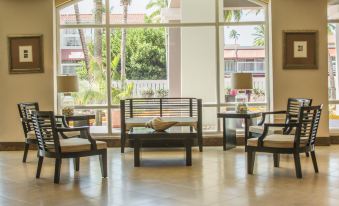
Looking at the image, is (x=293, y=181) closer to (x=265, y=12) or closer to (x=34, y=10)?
(x=265, y=12)

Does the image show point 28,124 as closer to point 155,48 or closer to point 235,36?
point 155,48

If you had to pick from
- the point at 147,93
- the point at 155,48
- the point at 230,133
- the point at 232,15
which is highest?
the point at 232,15

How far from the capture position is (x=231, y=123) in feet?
28.2

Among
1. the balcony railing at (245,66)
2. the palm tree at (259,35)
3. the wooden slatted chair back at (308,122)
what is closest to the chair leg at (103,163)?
the wooden slatted chair back at (308,122)

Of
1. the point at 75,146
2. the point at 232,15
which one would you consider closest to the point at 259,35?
the point at 232,15

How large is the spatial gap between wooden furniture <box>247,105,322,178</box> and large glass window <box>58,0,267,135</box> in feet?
9.99

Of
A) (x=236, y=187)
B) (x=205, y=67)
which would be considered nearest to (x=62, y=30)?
(x=205, y=67)

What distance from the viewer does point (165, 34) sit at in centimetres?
916

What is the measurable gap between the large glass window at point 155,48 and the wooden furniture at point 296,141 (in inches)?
120

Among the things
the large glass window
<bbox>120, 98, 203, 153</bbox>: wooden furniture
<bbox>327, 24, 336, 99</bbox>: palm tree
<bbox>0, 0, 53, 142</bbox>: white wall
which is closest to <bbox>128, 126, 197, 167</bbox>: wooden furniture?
<bbox>120, 98, 203, 153</bbox>: wooden furniture

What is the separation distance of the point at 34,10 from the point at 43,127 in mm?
3554

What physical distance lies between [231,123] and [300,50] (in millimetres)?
1874

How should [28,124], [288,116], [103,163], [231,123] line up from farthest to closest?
1. [231,123]
2. [288,116]
3. [28,124]
4. [103,163]

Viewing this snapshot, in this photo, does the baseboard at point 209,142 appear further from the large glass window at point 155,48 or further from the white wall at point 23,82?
the large glass window at point 155,48
